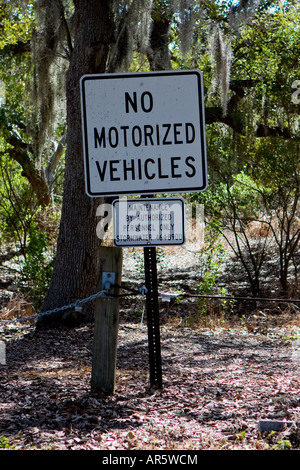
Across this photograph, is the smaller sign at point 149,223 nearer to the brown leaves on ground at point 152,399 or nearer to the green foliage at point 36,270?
the brown leaves on ground at point 152,399

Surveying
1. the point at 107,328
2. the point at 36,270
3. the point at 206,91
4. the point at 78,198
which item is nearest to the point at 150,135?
the point at 107,328

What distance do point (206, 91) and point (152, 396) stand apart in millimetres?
7786

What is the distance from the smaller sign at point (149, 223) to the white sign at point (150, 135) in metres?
0.12

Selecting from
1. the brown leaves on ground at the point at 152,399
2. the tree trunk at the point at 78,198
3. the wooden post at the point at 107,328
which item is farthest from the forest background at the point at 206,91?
the wooden post at the point at 107,328

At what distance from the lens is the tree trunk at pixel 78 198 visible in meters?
7.89

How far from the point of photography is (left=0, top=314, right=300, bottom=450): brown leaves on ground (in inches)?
137

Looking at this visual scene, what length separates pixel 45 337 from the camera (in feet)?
24.3

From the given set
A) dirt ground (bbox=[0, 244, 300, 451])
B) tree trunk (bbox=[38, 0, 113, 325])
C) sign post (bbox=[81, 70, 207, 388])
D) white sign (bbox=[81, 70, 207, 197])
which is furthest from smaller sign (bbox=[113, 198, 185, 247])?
tree trunk (bbox=[38, 0, 113, 325])

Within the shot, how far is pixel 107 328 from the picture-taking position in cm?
440

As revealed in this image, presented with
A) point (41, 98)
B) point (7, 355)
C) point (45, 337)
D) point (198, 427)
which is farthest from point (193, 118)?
point (41, 98)

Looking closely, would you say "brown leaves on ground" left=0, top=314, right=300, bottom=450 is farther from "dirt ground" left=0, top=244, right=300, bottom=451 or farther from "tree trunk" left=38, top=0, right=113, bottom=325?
"tree trunk" left=38, top=0, right=113, bottom=325

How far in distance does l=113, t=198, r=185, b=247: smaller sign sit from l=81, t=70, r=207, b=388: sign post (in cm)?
1

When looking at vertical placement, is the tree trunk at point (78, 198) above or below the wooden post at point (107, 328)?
above

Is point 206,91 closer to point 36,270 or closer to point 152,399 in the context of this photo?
point 36,270
